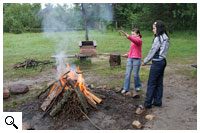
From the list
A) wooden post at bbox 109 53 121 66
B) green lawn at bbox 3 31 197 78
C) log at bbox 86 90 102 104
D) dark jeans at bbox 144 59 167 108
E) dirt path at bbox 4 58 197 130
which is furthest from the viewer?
green lawn at bbox 3 31 197 78

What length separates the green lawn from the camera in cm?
1046

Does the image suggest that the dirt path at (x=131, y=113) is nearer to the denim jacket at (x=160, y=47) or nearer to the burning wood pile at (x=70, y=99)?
the burning wood pile at (x=70, y=99)

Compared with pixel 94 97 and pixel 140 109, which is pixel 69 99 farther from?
pixel 140 109

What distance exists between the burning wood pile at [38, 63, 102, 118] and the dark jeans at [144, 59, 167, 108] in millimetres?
1124

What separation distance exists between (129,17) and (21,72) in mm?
15333

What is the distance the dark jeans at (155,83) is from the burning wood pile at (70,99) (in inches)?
44.3

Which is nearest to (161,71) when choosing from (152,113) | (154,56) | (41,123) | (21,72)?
(154,56)

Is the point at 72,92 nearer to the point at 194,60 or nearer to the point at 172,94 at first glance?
the point at 172,94

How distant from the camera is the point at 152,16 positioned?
19.8 meters

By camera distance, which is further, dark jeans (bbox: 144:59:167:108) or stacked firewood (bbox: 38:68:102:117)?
dark jeans (bbox: 144:59:167:108)

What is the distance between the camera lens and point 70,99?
169 inches

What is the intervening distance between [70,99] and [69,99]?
0.07 feet

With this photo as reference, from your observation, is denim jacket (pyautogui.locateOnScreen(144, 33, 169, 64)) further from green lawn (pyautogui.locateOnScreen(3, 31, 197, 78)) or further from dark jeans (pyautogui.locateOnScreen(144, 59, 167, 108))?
green lawn (pyautogui.locateOnScreen(3, 31, 197, 78))

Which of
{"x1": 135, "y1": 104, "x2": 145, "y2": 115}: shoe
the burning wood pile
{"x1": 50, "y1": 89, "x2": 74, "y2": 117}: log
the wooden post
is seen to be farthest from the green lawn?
{"x1": 135, "y1": 104, "x2": 145, "y2": 115}: shoe
